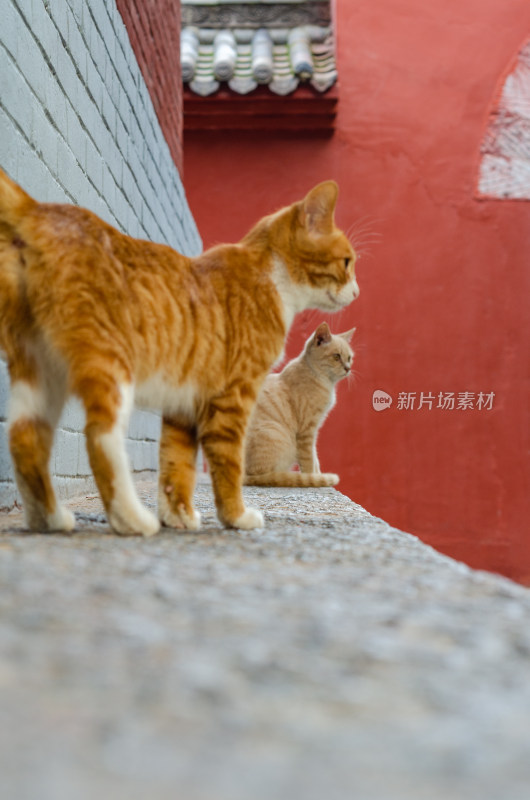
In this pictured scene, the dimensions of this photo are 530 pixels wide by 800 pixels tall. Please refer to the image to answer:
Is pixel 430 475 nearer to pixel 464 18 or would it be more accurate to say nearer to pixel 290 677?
pixel 464 18

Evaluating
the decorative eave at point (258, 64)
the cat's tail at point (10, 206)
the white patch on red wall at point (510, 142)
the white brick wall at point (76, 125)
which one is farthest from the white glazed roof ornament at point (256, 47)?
the cat's tail at point (10, 206)

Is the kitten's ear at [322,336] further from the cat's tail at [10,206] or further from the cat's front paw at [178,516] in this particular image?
the cat's tail at [10,206]

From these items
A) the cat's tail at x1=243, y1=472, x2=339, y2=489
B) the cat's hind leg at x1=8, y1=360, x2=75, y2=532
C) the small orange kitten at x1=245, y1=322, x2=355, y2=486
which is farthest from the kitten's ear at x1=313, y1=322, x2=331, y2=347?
the cat's hind leg at x1=8, y1=360, x2=75, y2=532

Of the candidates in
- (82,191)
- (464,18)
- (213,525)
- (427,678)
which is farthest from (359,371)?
(427,678)

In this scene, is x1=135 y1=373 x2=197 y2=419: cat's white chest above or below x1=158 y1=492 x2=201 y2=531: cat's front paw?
above

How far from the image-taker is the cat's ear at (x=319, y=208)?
6.29ft

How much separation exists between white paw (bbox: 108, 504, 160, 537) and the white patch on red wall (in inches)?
167

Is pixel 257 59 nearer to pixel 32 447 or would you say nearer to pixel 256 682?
pixel 32 447

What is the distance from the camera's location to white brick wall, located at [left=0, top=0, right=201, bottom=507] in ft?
5.79

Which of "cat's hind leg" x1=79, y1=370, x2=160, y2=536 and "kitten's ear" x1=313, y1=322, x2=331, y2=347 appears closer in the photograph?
"cat's hind leg" x1=79, y1=370, x2=160, y2=536

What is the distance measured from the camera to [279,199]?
16.5 ft

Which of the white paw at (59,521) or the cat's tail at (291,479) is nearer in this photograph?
the white paw at (59,521)

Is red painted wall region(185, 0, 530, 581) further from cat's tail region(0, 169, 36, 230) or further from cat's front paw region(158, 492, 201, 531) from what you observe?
cat's tail region(0, 169, 36, 230)
